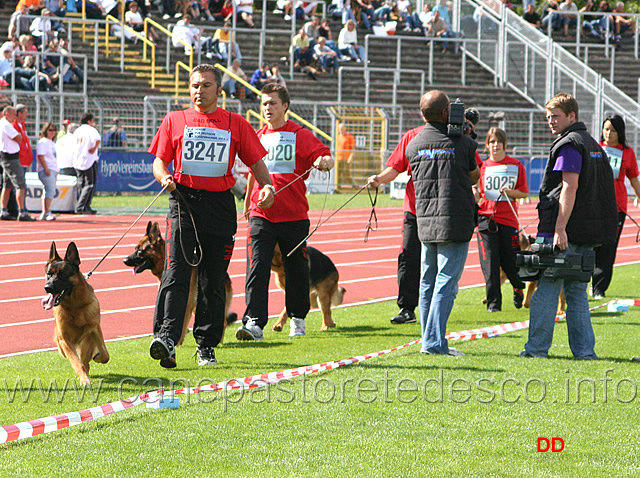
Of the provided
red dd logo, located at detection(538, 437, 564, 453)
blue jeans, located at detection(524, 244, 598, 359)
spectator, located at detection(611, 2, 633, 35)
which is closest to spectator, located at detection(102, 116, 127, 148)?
blue jeans, located at detection(524, 244, 598, 359)

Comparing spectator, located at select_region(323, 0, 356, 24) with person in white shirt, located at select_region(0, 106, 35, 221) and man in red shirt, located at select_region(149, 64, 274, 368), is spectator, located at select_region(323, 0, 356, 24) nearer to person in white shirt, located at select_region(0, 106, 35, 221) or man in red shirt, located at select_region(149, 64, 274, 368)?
person in white shirt, located at select_region(0, 106, 35, 221)

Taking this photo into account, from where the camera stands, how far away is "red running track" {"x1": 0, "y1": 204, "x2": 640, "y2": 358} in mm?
9711

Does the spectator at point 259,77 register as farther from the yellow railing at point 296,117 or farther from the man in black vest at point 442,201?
the man in black vest at point 442,201

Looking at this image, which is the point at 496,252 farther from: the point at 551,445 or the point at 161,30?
the point at 161,30

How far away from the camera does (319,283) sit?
9.70 meters

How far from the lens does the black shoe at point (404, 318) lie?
32.7ft

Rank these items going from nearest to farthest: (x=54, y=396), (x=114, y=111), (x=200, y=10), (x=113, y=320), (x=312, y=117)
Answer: (x=54, y=396)
(x=113, y=320)
(x=114, y=111)
(x=312, y=117)
(x=200, y=10)

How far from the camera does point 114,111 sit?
94.9 feet

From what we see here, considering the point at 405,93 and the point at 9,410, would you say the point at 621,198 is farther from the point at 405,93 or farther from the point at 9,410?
the point at 405,93

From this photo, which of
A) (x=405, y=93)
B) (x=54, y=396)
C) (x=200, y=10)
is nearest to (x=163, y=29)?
(x=200, y=10)

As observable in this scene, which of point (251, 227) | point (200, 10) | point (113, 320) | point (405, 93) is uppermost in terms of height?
point (200, 10)

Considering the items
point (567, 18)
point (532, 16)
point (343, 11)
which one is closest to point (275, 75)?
point (343, 11)

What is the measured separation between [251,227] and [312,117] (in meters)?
23.6

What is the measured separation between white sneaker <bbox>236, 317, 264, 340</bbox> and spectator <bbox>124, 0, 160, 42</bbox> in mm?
27564
